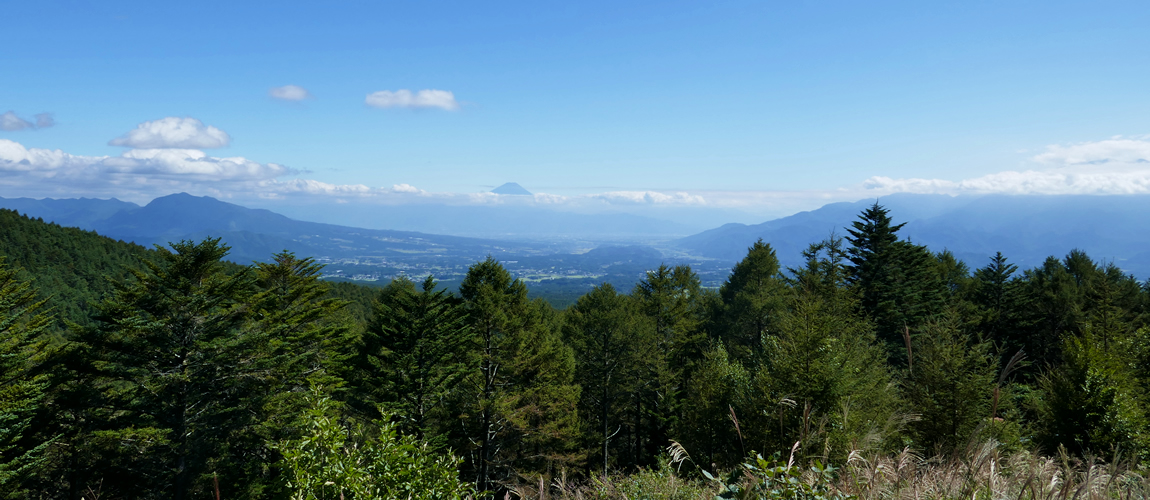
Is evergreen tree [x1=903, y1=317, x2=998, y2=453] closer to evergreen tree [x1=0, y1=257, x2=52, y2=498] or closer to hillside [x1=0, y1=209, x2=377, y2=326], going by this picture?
evergreen tree [x1=0, y1=257, x2=52, y2=498]

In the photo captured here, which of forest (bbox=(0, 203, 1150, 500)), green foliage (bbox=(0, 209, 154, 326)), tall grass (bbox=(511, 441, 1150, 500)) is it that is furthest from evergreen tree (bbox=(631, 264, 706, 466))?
green foliage (bbox=(0, 209, 154, 326))

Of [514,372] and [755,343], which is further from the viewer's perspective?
[755,343]

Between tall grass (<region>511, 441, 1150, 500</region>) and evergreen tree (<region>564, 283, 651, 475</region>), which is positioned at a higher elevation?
tall grass (<region>511, 441, 1150, 500</region>)

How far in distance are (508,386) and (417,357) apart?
4545 millimetres

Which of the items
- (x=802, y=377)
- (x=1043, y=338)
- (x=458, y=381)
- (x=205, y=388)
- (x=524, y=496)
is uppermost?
(x=524, y=496)

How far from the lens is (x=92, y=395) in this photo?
1553 cm

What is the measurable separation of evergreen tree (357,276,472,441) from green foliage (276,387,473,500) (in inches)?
524

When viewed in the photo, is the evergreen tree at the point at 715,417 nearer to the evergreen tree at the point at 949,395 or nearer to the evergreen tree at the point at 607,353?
the evergreen tree at the point at 607,353

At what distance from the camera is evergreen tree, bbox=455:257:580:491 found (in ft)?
67.7

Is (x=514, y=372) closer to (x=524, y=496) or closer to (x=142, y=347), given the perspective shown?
(x=142, y=347)

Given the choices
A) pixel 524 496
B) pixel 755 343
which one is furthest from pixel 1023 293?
pixel 524 496

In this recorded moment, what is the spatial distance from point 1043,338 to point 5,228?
5479 inches

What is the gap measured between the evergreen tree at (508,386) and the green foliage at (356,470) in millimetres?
13179

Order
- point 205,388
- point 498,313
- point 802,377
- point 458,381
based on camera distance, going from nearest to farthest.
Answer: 1. point 802,377
2. point 205,388
3. point 498,313
4. point 458,381
